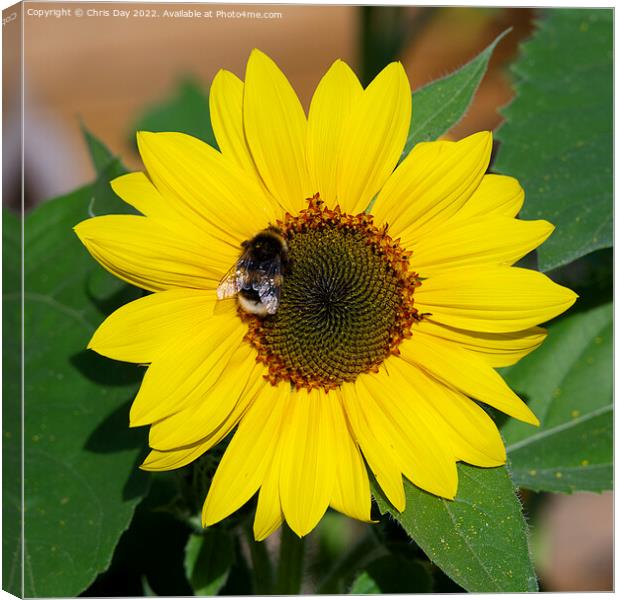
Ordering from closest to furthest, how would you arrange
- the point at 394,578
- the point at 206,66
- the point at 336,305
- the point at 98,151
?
the point at 336,305 → the point at 394,578 → the point at 98,151 → the point at 206,66

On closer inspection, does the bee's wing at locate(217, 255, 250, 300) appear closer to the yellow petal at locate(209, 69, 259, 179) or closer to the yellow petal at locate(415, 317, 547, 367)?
the yellow petal at locate(209, 69, 259, 179)

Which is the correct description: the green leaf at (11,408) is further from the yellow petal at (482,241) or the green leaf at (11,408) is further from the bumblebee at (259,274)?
the yellow petal at (482,241)

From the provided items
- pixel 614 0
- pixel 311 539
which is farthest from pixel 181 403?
pixel 614 0

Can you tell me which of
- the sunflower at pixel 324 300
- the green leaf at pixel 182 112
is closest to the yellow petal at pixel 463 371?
the sunflower at pixel 324 300

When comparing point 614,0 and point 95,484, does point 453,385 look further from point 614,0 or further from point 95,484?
point 614,0

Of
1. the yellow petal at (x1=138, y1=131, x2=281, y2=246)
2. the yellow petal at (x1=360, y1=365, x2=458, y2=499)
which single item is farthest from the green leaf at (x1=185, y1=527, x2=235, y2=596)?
the yellow petal at (x1=138, y1=131, x2=281, y2=246)

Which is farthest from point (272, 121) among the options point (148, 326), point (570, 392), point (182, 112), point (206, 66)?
point (182, 112)

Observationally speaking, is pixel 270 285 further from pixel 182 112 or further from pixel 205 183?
pixel 182 112
